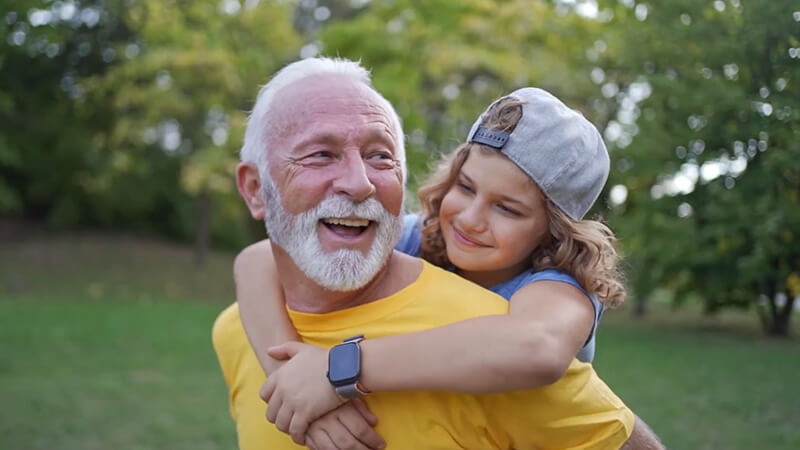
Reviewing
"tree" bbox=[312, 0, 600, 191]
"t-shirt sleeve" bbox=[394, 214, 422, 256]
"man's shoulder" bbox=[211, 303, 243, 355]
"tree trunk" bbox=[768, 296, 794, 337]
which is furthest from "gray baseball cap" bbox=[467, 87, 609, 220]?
"tree" bbox=[312, 0, 600, 191]

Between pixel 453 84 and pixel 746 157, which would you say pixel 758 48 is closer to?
pixel 746 157

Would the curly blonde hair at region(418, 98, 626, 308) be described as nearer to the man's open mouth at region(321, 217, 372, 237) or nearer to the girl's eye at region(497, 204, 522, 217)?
the girl's eye at region(497, 204, 522, 217)

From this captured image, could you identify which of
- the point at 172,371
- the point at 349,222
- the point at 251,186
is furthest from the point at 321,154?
the point at 172,371

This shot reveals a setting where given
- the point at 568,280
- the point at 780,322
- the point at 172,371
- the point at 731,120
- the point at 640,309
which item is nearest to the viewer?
the point at 568,280

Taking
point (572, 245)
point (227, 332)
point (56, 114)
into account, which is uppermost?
point (572, 245)

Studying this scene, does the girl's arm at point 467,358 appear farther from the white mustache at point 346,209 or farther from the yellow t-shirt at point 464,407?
the white mustache at point 346,209

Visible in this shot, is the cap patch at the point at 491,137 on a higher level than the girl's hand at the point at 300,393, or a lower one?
higher

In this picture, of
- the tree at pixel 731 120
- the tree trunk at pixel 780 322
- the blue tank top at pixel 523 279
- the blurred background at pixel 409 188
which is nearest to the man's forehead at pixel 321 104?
the blue tank top at pixel 523 279

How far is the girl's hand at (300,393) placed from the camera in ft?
5.65

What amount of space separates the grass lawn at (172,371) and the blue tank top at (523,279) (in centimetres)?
411

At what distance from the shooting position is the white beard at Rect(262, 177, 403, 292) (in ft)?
6.24

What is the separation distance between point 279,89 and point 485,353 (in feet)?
3.09

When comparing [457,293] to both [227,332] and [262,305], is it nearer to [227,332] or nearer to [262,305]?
[262,305]

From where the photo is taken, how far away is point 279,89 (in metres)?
2.09
